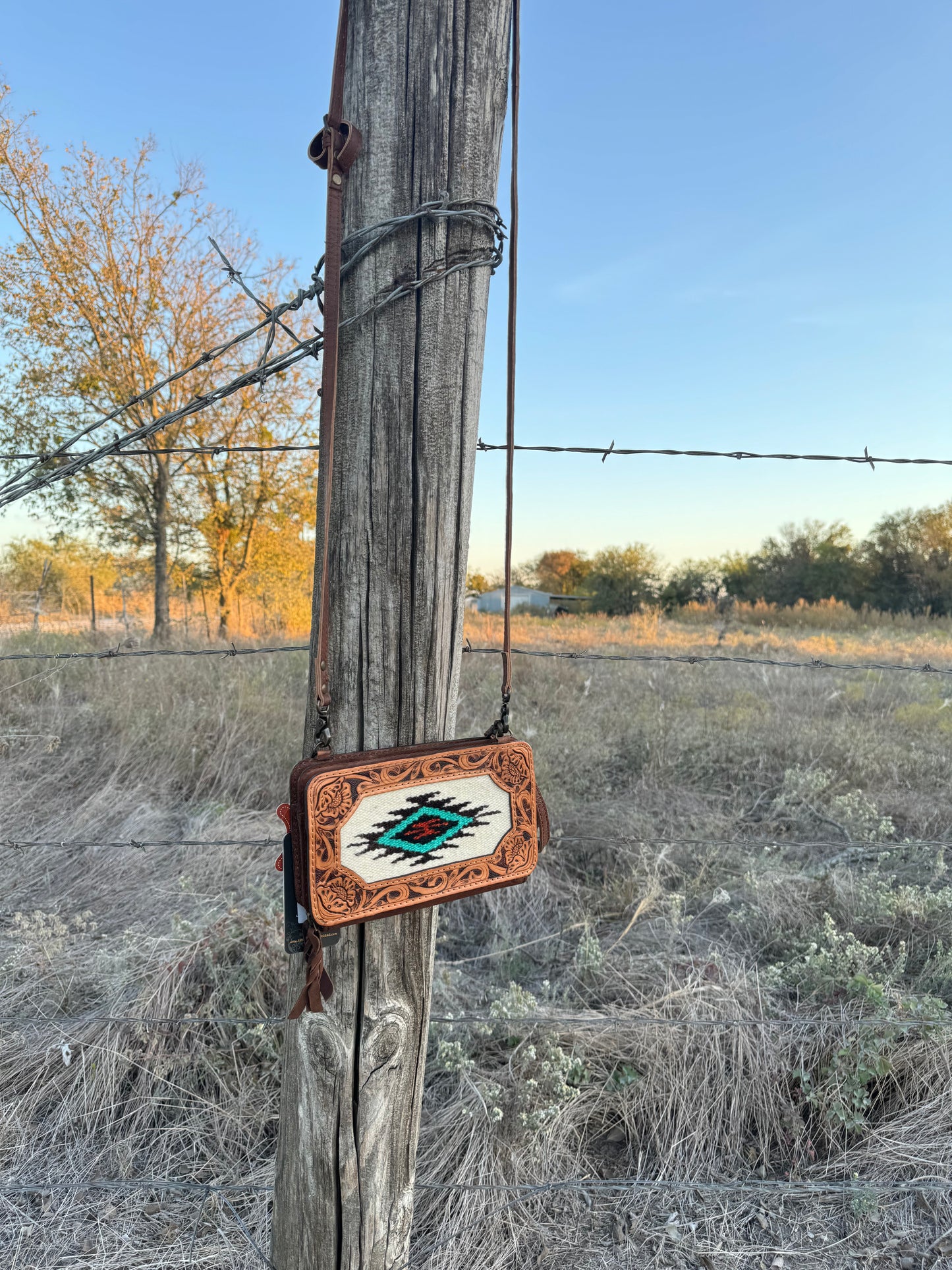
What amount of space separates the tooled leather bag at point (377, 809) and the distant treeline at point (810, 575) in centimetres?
1750

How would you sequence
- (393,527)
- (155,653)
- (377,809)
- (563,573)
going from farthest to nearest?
(563,573) < (155,653) < (393,527) < (377,809)

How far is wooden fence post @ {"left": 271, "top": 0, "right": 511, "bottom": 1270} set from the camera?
99 cm

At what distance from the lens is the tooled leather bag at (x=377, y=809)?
92 cm

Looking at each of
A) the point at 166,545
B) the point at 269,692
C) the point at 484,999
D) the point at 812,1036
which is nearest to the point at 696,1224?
the point at 812,1036

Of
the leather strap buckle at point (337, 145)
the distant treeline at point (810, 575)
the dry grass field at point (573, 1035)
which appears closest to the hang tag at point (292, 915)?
the leather strap buckle at point (337, 145)

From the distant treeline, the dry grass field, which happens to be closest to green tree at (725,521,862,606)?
the distant treeline

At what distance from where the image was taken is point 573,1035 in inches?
A: 78.7

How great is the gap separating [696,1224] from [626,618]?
1114 centimetres

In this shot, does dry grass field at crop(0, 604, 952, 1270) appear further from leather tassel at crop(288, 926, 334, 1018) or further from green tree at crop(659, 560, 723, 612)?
green tree at crop(659, 560, 723, 612)

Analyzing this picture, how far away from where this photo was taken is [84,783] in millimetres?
4070

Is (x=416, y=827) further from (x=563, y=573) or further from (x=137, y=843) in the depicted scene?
(x=563, y=573)

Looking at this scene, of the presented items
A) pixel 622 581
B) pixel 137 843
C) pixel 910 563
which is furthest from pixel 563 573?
pixel 137 843

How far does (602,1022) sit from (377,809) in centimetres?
152

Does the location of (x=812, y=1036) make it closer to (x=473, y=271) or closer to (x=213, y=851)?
(x=473, y=271)
